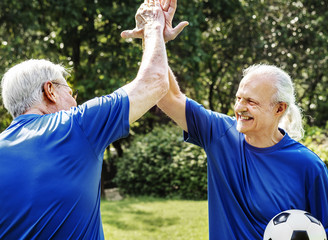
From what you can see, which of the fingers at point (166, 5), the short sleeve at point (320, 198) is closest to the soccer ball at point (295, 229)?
the short sleeve at point (320, 198)

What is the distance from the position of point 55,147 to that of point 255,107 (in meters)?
1.45

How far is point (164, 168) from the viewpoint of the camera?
33.7 feet

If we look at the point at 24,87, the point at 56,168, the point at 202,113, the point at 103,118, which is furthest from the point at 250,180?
the point at 24,87

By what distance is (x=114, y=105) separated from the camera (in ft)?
6.44

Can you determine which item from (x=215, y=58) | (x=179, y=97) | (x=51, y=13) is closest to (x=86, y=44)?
(x=51, y=13)

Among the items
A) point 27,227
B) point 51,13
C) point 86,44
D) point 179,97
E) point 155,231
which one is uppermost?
→ point 51,13

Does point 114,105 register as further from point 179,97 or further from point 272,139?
point 272,139

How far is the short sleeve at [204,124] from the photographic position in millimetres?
2734

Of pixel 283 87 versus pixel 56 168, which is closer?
pixel 56 168

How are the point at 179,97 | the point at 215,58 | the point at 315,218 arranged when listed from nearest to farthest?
the point at 315,218 → the point at 179,97 → the point at 215,58

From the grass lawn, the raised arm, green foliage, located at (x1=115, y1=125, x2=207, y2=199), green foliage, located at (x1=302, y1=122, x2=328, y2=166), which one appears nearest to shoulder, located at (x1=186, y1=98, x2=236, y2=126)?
the raised arm

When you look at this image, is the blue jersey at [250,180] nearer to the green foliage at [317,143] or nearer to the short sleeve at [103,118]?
the short sleeve at [103,118]

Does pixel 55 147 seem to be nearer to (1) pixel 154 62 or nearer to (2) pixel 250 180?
(1) pixel 154 62

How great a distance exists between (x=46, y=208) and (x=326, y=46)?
41.3ft
